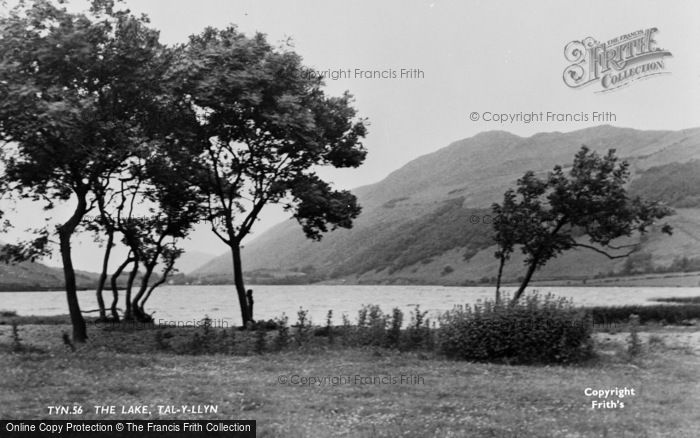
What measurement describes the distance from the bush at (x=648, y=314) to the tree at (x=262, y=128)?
2360 cm

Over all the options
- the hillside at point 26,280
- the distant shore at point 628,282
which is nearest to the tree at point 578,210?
the distant shore at point 628,282

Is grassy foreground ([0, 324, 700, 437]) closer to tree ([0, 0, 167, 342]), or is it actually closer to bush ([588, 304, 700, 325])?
tree ([0, 0, 167, 342])

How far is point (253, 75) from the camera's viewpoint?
96.4ft

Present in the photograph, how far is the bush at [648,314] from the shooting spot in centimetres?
4988

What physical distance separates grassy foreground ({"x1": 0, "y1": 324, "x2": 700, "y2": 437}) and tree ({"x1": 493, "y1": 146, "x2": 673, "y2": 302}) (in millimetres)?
13921

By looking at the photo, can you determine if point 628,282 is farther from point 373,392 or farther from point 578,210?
point 373,392

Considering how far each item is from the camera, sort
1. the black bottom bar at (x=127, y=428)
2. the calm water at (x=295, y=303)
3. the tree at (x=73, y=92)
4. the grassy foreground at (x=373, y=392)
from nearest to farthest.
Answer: the black bottom bar at (x=127, y=428), the grassy foreground at (x=373, y=392), the tree at (x=73, y=92), the calm water at (x=295, y=303)

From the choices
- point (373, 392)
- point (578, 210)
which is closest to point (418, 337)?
point (373, 392)

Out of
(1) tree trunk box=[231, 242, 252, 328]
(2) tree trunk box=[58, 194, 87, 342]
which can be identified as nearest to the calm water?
(1) tree trunk box=[231, 242, 252, 328]

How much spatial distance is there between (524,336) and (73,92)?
17.6 m

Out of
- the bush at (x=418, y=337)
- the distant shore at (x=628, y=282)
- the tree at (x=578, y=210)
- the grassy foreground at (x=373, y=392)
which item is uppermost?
the tree at (x=578, y=210)

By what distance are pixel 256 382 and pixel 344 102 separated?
20567 millimetres

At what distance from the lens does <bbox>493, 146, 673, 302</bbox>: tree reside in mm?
36250

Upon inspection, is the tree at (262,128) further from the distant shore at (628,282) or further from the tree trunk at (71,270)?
the distant shore at (628,282)
